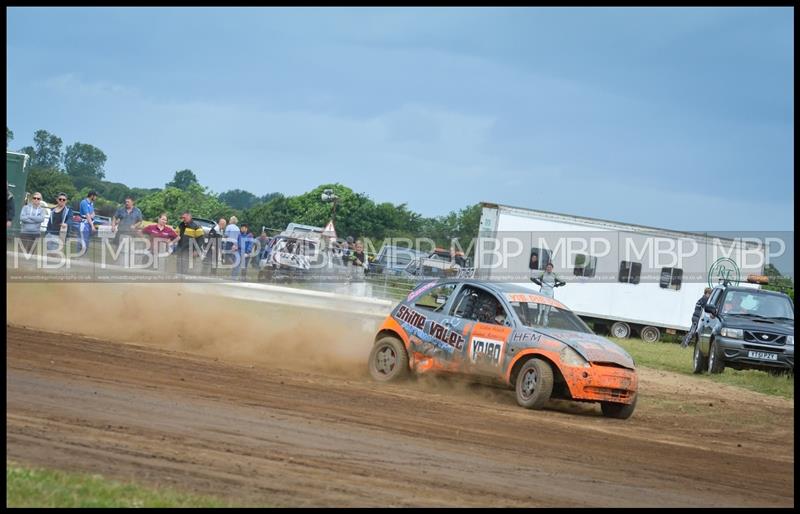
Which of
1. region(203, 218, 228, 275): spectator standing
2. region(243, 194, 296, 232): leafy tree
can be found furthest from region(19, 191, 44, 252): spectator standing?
region(243, 194, 296, 232): leafy tree

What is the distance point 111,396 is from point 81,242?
39.3 ft

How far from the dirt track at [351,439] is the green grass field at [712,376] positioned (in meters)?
4.16

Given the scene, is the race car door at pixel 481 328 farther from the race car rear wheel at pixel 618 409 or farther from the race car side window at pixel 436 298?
the race car rear wheel at pixel 618 409

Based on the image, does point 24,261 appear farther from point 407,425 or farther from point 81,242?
point 407,425

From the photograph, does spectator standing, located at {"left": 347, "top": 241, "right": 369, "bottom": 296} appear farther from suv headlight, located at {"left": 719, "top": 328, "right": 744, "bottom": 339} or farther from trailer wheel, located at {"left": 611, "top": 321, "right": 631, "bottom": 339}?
trailer wheel, located at {"left": 611, "top": 321, "right": 631, "bottom": 339}

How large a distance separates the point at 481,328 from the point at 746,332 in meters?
7.47

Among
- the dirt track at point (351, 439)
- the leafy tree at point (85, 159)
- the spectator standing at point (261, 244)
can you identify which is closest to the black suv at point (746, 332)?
the dirt track at point (351, 439)

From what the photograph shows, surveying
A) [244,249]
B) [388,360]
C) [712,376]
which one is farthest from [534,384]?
[244,249]

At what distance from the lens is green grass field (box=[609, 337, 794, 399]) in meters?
16.7

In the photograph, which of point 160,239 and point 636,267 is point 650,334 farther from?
point 160,239

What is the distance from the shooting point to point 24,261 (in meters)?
19.2

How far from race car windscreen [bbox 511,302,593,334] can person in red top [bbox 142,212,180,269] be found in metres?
10.5

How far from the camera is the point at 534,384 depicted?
1145 centimetres

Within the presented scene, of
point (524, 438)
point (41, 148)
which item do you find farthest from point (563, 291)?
point (41, 148)
